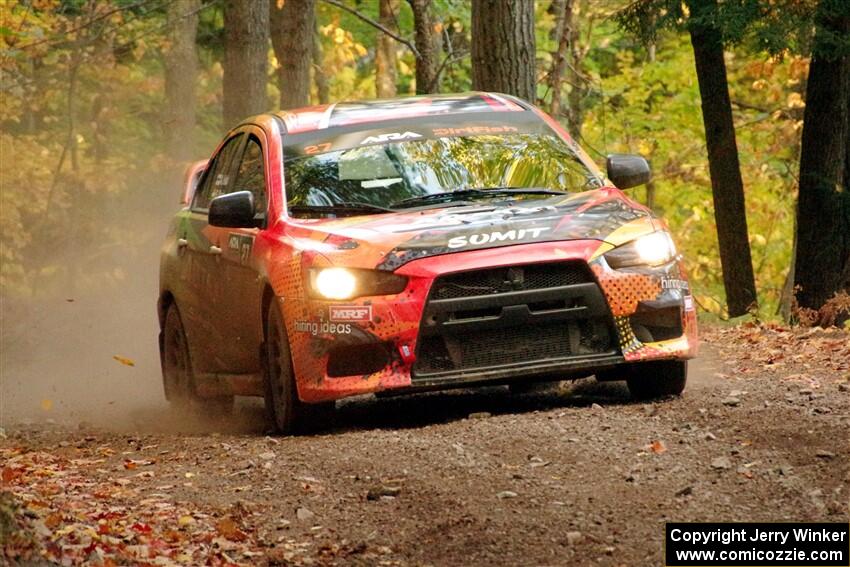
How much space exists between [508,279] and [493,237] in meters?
0.23

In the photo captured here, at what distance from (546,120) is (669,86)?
72.6 feet

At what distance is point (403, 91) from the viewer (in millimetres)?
43969

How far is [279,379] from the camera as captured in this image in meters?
9.02

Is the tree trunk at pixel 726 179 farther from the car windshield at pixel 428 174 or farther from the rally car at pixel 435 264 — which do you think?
the car windshield at pixel 428 174

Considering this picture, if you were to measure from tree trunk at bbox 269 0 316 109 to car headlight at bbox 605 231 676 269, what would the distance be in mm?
14569

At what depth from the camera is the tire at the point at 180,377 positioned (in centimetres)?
1116

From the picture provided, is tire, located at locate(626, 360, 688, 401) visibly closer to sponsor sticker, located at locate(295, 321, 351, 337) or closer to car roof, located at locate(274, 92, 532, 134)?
sponsor sticker, located at locate(295, 321, 351, 337)

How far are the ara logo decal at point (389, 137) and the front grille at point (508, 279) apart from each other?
64.7 inches

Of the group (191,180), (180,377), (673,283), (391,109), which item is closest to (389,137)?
(391,109)

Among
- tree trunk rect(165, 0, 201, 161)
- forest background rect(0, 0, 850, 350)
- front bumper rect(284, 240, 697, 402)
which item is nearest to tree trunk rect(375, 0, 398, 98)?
forest background rect(0, 0, 850, 350)

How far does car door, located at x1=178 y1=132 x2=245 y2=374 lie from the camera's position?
1028 centimetres

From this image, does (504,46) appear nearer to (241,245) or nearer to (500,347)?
(241,245)

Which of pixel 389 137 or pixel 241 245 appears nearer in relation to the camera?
pixel 241 245

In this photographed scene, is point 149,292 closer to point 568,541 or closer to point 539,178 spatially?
point 539,178
